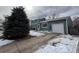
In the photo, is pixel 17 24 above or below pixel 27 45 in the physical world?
above

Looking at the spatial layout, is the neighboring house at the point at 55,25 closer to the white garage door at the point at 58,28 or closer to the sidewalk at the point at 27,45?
the white garage door at the point at 58,28

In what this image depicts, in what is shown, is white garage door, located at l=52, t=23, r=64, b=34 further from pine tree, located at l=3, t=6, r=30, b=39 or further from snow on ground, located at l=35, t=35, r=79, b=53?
pine tree, located at l=3, t=6, r=30, b=39

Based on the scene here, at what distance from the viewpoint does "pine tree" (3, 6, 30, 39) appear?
200 cm

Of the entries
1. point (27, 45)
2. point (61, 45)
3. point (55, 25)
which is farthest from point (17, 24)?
point (61, 45)

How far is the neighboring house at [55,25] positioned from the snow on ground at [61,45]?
108mm

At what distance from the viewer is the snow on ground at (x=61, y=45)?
199cm

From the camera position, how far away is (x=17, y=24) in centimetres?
202

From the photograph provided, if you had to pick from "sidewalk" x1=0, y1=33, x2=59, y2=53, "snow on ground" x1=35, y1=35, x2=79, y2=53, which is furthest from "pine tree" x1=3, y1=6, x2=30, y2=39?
"snow on ground" x1=35, y1=35, x2=79, y2=53

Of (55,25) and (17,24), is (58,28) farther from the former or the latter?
(17,24)

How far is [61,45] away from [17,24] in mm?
728

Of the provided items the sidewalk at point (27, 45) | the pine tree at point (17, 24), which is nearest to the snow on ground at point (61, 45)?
the sidewalk at point (27, 45)

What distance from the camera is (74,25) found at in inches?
80.2
